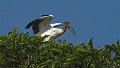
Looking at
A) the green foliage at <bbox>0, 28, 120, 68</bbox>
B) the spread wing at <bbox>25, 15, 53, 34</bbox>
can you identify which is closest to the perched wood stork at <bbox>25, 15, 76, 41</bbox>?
the spread wing at <bbox>25, 15, 53, 34</bbox>

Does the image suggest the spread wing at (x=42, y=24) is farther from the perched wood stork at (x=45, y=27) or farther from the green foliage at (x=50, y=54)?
the green foliage at (x=50, y=54)

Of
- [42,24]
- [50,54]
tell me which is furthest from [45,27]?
[50,54]

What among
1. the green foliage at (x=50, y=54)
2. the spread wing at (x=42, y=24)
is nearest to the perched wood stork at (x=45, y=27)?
the spread wing at (x=42, y=24)

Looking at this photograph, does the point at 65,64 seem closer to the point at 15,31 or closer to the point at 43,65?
the point at 43,65

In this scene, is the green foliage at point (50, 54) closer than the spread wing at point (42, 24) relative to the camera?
Yes

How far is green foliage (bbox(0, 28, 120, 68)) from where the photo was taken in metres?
29.9

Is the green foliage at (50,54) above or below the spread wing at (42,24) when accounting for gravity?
below

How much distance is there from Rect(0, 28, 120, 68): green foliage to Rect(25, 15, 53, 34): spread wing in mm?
11635

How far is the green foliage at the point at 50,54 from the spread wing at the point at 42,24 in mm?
11635

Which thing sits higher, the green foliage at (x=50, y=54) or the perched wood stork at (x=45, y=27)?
the perched wood stork at (x=45, y=27)

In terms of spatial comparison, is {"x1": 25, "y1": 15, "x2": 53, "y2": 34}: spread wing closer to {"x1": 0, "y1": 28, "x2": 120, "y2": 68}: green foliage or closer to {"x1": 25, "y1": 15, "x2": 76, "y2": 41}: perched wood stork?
{"x1": 25, "y1": 15, "x2": 76, "y2": 41}: perched wood stork

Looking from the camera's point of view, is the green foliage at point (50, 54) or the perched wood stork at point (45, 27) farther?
the perched wood stork at point (45, 27)

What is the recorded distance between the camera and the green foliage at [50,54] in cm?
2989

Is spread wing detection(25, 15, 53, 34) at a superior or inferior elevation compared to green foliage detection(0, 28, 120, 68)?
superior
